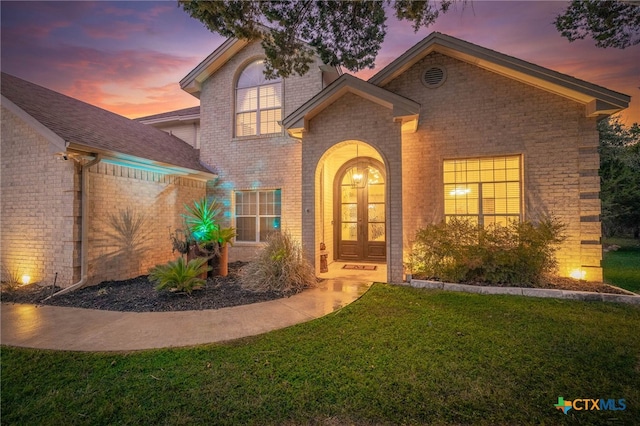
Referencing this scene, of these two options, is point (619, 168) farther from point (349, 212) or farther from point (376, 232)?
point (349, 212)

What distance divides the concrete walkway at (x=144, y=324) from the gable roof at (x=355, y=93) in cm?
445

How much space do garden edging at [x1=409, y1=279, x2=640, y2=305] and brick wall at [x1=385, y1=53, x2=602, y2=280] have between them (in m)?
1.47

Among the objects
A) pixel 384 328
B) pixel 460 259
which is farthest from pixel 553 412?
pixel 460 259

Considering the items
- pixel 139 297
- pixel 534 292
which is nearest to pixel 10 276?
pixel 139 297

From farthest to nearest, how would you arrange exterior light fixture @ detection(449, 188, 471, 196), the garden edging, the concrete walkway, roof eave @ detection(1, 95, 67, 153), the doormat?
1. the doormat
2. exterior light fixture @ detection(449, 188, 471, 196)
3. roof eave @ detection(1, 95, 67, 153)
4. the garden edging
5. the concrete walkway

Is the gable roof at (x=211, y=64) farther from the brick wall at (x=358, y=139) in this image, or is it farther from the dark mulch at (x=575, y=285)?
the dark mulch at (x=575, y=285)

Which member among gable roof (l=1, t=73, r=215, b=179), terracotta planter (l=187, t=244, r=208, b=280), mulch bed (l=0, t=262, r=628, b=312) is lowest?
mulch bed (l=0, t=262, r=628, b=312)

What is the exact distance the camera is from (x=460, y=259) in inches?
257

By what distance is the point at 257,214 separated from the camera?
10164 mm

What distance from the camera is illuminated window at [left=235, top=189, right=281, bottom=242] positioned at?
9.98 metres

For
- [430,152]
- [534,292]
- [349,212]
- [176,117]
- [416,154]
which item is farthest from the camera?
[176,117]

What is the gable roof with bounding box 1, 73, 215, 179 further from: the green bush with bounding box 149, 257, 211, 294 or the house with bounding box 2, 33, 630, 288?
the green bush with bounding box 149, 257, 211, 294

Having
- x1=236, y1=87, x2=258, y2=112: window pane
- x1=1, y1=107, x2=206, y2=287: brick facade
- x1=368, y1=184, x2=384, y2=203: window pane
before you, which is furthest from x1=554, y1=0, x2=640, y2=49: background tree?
x1=1, y1=107, x2=206, y2=287: brick facade
